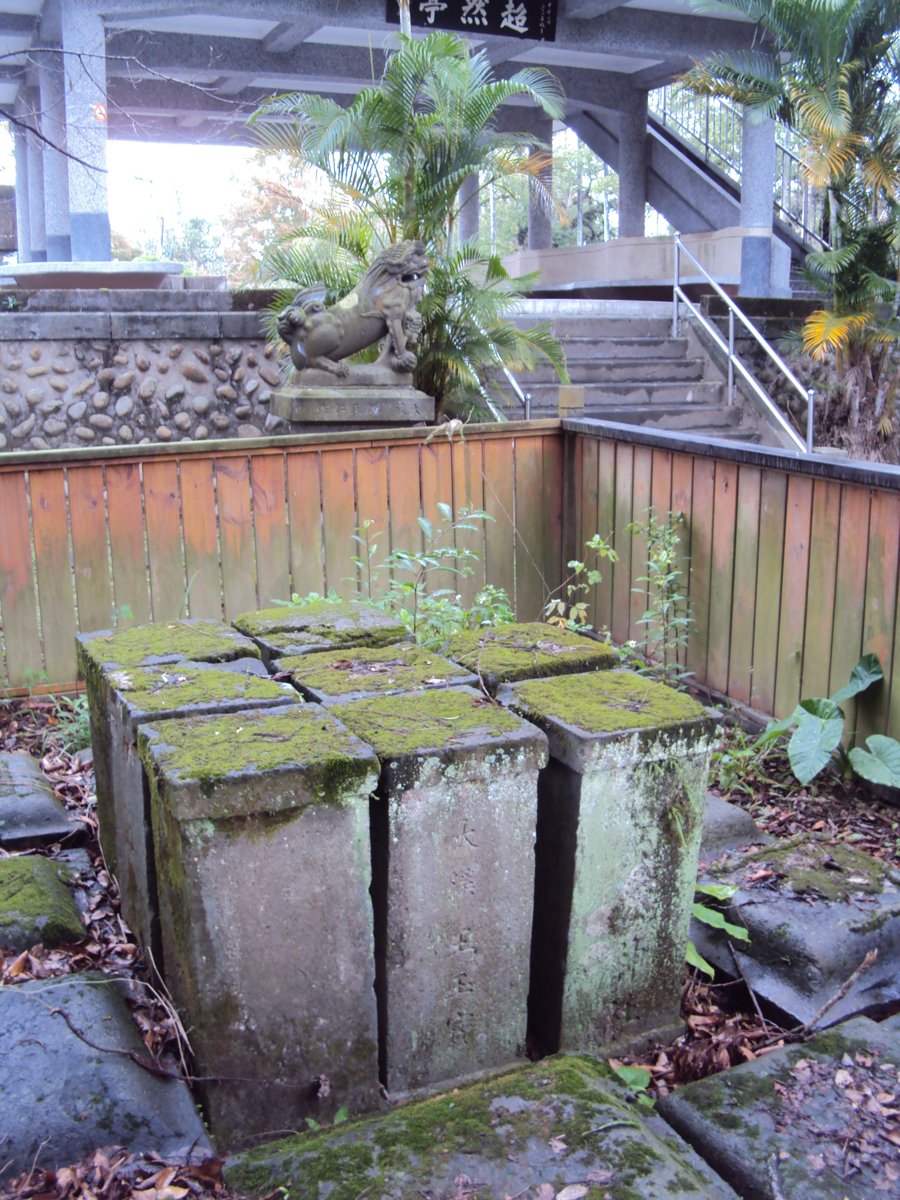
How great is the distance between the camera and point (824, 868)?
3.28 m

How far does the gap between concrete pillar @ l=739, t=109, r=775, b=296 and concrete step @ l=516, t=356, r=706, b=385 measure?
4037 mm

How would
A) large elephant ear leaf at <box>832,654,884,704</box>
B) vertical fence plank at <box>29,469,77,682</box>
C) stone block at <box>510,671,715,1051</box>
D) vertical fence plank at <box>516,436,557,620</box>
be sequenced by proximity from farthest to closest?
vertical fence plank at <box>516,436,557,620</box> → vertical fence plank at <box>29,469,77,682</box> → large elephant ear leaf at <box>832,654,884,704</box> → stone block at <box>510,671,715,1051</box>

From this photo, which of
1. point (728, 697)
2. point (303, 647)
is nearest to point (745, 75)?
point (728, 697)

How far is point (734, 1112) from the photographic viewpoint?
2.07m

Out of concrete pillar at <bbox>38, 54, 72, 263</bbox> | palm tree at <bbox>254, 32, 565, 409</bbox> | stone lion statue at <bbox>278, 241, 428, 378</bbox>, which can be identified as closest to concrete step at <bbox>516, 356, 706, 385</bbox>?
palm tree at <bbox>254, 32, 565, 409</bbox>

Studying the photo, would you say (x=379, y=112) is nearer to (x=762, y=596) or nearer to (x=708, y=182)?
(x=762, y=596)

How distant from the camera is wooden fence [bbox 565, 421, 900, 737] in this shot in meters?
4.40

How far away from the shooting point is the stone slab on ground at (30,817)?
3314 mm

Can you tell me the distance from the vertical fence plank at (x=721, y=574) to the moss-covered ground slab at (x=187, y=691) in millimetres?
3154

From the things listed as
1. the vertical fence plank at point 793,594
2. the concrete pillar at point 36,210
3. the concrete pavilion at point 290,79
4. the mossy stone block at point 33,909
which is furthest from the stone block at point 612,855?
the concrete pillar at point 36,210

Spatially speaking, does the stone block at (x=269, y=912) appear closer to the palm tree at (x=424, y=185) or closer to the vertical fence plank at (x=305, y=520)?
the vertical fence plank at (x=305, y=520)

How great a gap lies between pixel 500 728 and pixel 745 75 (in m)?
11.8

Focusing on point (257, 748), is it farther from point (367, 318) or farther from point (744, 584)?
point (367, 318)

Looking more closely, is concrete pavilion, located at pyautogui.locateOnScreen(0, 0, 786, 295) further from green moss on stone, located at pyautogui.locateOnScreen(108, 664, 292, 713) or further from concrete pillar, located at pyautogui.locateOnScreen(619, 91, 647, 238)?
green moss on stone, located at pyautogui.locateOnScreen(108, 664, 292, 713)
